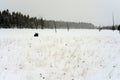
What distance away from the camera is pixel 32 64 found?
1111cm

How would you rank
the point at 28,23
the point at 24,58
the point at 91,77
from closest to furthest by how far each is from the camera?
the point at 91,77 → the point at 24,58 → the point at 28,23

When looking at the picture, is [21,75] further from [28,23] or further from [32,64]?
[28,23]

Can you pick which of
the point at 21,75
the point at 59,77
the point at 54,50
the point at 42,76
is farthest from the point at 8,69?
the point at 54,50

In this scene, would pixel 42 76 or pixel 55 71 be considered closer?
pixel 42 76

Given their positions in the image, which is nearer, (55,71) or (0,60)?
(55,71)

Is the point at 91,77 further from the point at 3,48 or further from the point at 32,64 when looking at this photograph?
the point at 3,48

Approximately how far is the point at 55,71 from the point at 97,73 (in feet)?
8.42

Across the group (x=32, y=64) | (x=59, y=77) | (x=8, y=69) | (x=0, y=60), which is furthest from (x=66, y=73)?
(x=0, y=60)

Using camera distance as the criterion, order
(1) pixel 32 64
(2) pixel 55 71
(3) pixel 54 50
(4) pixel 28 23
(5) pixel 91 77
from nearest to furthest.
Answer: (5) pixel 91 77
(2) pixel 55 71
(1) pixel 32 64
(3) pixel 54 50
(4) pixel 28 23

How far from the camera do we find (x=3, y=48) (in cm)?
1470

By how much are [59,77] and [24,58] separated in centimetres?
386

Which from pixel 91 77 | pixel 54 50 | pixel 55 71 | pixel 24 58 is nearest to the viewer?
pixel 91 77

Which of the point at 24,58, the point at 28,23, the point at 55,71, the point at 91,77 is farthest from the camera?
the point at 28,23

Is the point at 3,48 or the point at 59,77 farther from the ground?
the point at 3,48
